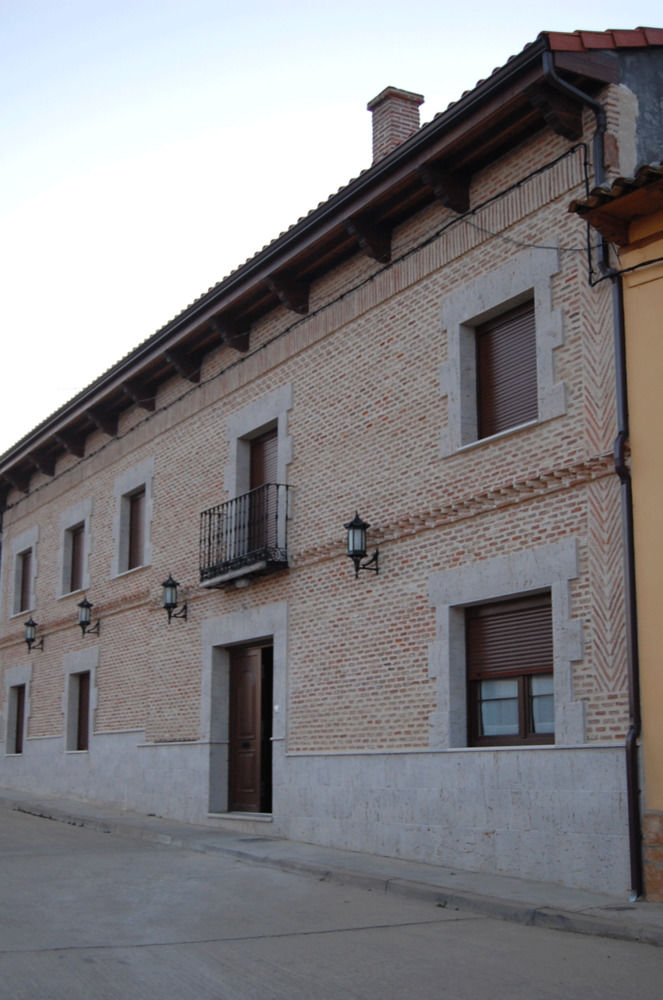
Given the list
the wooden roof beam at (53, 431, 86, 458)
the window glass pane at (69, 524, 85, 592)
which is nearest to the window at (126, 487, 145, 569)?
the window glass pane at (69, 524, 85, 592)

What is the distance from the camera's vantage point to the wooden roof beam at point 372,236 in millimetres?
13234

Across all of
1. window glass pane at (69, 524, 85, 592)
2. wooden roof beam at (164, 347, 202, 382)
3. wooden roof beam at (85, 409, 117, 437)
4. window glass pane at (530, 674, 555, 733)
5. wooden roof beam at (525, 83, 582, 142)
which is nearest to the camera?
window glass pane at (530, 674, 555, 733)

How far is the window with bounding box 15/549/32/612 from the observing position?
2415cm

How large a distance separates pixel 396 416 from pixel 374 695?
123 inches

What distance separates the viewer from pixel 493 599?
36.7 ft

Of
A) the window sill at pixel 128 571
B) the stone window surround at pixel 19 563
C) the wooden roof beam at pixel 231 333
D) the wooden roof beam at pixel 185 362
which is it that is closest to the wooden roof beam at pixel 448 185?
the wooden roof beam at pixel 231 333

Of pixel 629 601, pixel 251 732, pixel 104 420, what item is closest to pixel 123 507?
pixel 104 420

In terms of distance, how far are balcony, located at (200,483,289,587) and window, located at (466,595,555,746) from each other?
365 cm

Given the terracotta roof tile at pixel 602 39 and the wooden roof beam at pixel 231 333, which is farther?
the wooden roof beam at pixel 231 333

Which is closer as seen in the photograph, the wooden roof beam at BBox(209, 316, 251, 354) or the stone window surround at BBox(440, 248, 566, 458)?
the stone window surround at BBox(440, 248, 566, 458)

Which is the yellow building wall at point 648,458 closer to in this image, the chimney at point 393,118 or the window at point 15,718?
the chimney at point 393,118

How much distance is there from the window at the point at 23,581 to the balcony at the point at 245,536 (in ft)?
29.8

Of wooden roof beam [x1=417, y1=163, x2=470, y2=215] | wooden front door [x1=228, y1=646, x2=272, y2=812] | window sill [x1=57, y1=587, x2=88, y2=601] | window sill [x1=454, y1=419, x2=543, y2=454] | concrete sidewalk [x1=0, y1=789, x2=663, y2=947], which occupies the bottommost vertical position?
concrete sidewalk [x1=0, y1=789, x2=663, y2=947]

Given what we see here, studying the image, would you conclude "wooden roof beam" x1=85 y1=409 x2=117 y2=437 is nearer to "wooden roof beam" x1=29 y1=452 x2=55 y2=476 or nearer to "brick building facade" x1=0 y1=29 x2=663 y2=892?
"brick building facade" x1=0 y1=29 x2=663 y2=892
